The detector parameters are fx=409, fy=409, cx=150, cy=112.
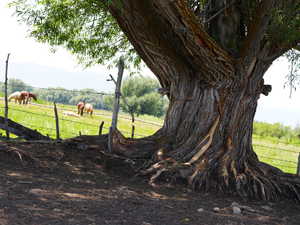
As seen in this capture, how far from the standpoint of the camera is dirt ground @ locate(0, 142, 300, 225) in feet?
14.6

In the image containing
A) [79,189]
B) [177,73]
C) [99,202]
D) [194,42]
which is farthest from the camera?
[177,73]

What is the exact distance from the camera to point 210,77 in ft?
23.6

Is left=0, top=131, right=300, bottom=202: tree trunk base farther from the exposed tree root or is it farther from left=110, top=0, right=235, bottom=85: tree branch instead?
left=110, top=0, right=235, bottom=85: tree branch

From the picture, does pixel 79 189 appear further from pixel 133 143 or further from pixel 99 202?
pixel 133 143

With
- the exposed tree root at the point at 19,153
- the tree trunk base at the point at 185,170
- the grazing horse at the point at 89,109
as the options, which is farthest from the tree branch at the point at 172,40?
the grazing horse at the point at 89,109

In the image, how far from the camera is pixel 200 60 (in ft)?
22.4

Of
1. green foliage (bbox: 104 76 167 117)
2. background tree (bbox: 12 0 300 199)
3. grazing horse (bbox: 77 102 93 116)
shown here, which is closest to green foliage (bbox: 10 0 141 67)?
background tree (bbox: 12 0 300 199)

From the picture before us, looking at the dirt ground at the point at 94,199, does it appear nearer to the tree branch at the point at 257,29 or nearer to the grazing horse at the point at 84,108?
the tree branch at the point at 257,29

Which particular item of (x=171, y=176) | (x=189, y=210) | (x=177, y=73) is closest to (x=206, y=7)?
(x=177, y=73)

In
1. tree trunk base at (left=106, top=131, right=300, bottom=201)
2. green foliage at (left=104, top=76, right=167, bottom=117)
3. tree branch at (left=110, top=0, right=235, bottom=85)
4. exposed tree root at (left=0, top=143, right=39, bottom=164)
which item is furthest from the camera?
green foliage at (left=104, top=76, right=167, bottom=117)

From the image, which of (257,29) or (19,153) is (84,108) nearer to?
(19,153)

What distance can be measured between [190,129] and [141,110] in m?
60.3

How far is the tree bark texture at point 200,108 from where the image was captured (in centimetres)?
671

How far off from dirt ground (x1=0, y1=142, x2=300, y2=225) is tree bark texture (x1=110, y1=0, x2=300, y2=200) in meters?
0.47
